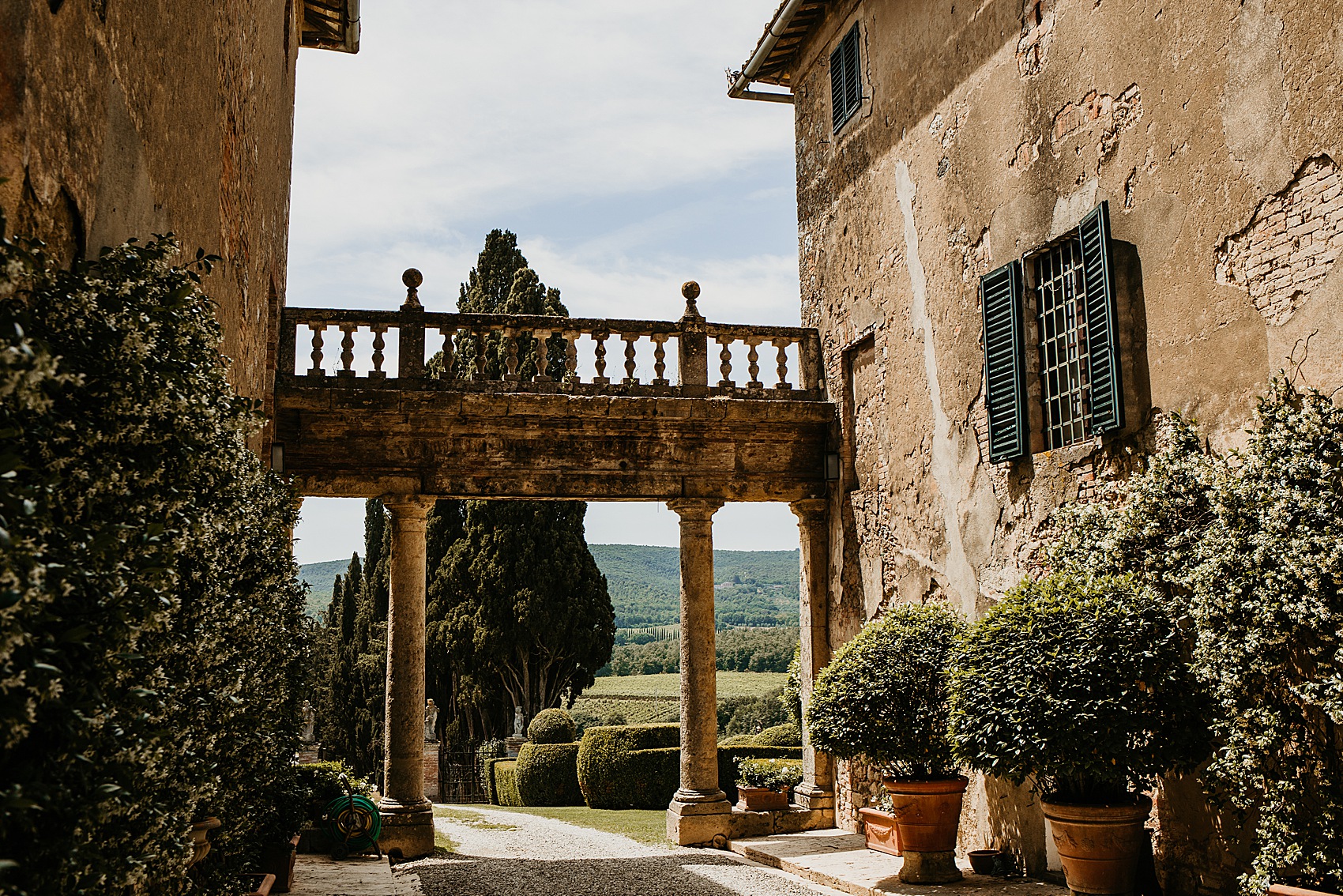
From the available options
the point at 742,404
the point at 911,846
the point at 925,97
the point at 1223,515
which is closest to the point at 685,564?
the point at 742,404

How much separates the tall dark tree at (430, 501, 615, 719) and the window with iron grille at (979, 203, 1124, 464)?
1477 cm

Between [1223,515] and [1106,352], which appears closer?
[1223,515]

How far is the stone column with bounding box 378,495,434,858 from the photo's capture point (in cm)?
1073

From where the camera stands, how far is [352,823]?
9992mm

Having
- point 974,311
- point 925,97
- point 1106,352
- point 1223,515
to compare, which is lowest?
point 1223,515

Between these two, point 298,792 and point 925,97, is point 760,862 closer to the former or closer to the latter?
point 298,792

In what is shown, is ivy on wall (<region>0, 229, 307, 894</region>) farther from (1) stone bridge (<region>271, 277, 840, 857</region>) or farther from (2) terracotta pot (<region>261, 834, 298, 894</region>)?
(1) stone bridge (<region>271, 277, 840, 857</region>)

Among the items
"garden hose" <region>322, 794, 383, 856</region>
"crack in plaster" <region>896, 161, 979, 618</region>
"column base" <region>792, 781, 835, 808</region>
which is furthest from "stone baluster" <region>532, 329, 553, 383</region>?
"column base" <region>792, 781, 835, 808</region>

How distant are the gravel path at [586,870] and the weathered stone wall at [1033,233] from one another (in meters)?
1.85

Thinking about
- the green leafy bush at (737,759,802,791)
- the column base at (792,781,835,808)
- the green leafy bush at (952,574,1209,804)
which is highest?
the green leafy bush at (952,574,1209,804)

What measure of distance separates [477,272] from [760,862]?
17.8 meters

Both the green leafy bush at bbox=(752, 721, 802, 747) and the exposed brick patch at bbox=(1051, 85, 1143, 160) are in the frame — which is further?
the green leafy bush at bbox=(752, 721, 802, 747)

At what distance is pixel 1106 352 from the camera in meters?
7.34

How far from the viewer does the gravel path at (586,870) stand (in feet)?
29.6
